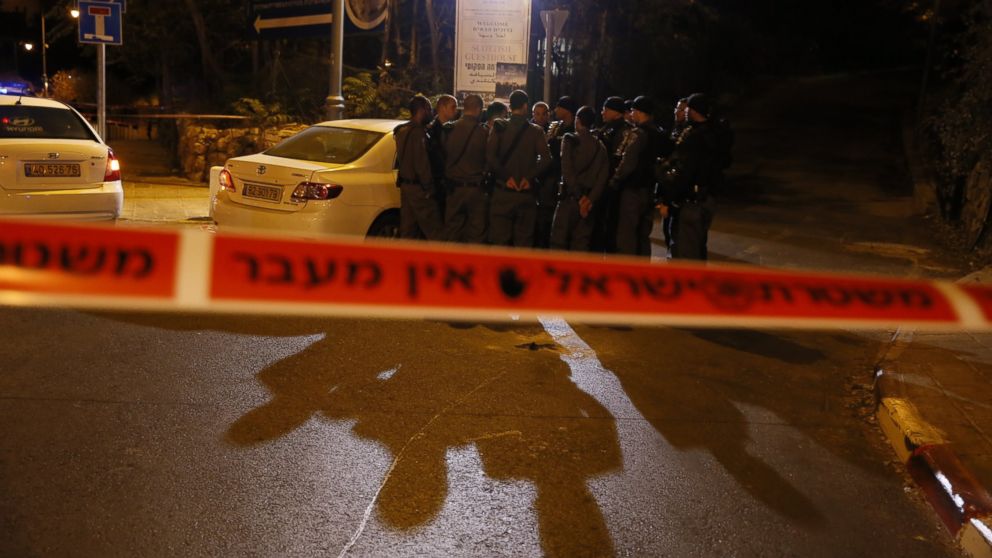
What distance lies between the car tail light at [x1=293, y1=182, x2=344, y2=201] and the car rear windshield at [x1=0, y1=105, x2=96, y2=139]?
9.54 ft

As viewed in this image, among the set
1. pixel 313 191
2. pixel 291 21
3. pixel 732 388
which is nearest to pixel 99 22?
pixel 291 21

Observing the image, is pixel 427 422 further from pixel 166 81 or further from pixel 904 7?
pixel 904 7

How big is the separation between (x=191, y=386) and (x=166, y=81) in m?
18.0

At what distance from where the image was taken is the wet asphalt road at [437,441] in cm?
397

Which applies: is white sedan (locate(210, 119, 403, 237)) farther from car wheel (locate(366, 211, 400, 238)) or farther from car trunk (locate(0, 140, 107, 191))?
car trunk (locate(0, 140, 107, 191))

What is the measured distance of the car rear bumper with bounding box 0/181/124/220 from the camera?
832 cm

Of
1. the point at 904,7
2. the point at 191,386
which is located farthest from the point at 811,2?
the point at 191,386

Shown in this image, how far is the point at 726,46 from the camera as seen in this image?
31.0m

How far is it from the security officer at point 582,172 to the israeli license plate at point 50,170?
4464 millimetres

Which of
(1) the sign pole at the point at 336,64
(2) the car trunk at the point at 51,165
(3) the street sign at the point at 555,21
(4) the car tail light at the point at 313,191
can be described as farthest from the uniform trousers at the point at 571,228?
(3) the street sign at the point at 555,21

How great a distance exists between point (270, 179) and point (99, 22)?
209 inches

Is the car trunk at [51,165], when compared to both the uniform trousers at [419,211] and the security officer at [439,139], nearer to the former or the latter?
the uniform trousers at [419,211]

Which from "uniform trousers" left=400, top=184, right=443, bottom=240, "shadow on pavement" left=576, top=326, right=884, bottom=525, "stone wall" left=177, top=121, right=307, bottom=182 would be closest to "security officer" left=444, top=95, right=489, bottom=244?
"uniform trousers" left=400, top=184, right=443, bottom=240

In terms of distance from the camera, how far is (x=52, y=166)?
8500 mm
